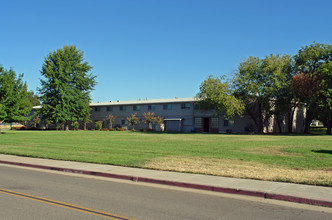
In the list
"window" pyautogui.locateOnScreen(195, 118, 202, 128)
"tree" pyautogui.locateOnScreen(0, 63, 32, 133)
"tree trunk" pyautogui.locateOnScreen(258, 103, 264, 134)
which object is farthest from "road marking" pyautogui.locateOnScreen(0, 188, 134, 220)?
"window" pyautogui.locateOnScreen(195, 118, 202, 128)

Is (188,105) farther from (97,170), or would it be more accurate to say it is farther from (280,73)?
(97,170)

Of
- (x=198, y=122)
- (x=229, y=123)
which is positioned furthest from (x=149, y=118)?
(x=229, y=123)

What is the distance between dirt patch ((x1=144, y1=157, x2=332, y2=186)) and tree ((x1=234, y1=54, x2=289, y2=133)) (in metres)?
36.1

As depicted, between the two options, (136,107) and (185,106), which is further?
(136,107)

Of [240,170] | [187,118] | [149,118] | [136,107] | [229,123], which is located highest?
[136,107]

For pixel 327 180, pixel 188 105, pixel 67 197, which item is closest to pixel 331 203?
pixel 327 180

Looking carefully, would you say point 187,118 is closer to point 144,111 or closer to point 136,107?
point 144,111

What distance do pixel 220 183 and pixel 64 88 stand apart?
60034 millimetres

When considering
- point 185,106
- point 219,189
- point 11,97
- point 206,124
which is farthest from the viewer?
point 185,106

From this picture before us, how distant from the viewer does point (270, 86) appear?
4988 cm

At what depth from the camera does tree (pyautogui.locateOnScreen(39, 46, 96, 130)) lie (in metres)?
65.0

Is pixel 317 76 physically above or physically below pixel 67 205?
above

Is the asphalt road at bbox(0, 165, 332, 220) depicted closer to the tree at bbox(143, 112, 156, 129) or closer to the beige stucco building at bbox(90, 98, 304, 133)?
the beige stucco building at bbox(90, 98, 304, 133)

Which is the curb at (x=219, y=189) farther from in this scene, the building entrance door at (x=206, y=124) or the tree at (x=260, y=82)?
the building entrance door at (x=206, y=124)
